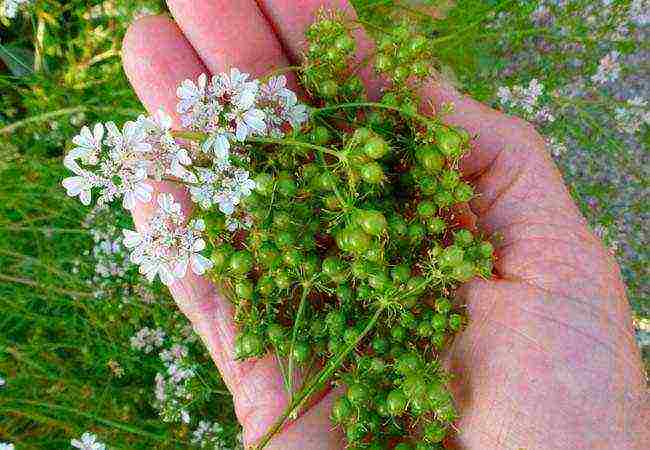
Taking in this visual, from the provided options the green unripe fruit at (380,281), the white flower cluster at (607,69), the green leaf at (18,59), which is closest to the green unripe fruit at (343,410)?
the green unripe fruit at (380,281)

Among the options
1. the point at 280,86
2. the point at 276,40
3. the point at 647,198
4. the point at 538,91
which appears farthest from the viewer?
the point at 647,198

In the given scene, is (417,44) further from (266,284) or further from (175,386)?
(175,386)

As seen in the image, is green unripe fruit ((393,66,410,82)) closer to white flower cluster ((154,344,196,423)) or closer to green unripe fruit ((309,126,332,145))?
green unripe fruit ((309,126,332,145))

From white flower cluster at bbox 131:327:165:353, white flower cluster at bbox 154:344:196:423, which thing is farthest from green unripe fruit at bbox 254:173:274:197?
white flower cluster at bbox 131:327:165:353

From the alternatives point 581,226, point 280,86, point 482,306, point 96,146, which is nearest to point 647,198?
point 581,226

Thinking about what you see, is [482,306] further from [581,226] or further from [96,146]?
[96,146]

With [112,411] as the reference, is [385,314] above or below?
above

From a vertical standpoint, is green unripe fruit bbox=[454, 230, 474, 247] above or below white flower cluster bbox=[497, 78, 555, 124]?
above
